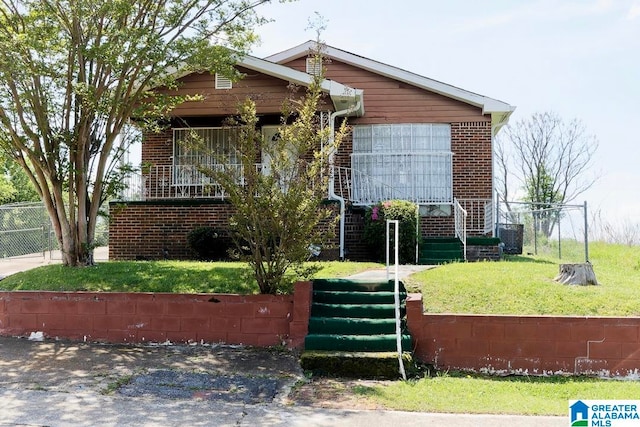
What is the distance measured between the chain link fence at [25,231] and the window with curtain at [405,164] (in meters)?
8.10

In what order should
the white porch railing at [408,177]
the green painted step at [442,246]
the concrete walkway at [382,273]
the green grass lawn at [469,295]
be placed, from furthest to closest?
the white porch railing at [408,177] < the green painted step at [442,246] < the concrete walkway at [382,273] < the green grass lawn at [469,295]

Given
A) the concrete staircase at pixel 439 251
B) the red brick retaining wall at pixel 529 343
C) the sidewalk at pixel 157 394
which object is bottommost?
the sidewalk at pixel 157 394

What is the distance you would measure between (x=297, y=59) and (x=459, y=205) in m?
5.93

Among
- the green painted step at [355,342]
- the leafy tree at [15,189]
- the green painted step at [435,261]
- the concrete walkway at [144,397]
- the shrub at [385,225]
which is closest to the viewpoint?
the concrete walkway at [144,397]

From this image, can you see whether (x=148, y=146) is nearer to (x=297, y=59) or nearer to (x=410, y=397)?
(x=297, y=59)

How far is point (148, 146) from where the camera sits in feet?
49.9

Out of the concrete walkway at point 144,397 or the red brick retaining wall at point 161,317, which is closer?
the concrete walkway at point 144,397

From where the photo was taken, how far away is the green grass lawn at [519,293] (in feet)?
23.7

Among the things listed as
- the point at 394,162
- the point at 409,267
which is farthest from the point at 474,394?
the point at 394,162

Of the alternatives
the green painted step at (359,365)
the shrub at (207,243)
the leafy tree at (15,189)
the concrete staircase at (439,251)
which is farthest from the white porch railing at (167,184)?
the leafy tree at (15,189)

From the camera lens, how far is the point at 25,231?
1694 cm

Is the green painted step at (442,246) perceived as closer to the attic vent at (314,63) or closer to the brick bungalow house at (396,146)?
the brick bungalow house at (396,146)

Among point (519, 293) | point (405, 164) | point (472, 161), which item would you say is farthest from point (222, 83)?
point (519, 293)

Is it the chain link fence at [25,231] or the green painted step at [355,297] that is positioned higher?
the chain link fence at [25,231]
